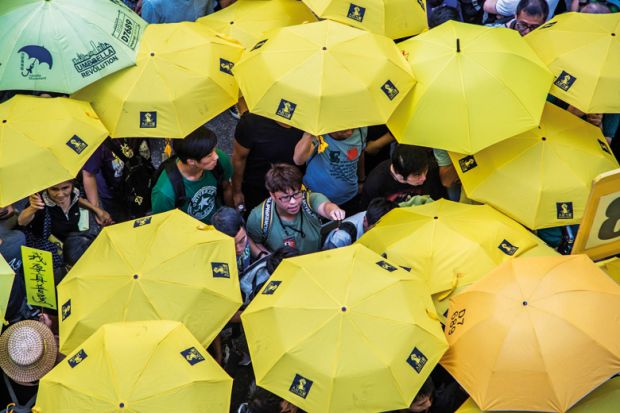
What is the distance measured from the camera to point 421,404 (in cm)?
489

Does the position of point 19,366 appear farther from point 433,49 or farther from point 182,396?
point 433,49

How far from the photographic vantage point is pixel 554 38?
20.0ft

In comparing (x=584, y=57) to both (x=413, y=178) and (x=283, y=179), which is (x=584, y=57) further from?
(x=283, y=179)

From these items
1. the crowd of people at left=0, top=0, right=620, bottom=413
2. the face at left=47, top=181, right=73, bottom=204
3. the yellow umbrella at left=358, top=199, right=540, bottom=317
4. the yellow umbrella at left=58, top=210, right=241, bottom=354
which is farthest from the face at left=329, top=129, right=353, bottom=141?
the face at left=47, top=181, right=73, bottom=204

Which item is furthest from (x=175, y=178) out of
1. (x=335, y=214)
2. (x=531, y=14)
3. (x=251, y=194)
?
(x=531, y=14)

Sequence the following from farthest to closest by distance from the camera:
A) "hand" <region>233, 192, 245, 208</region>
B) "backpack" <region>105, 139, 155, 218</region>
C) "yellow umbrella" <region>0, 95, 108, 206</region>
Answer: "hand" <region>233, 192, 245, 208</region>
"backpack" <region>105, 139, 155, 218</region>
"yellow umbrella" <region>0, 95, 108, 206</region>

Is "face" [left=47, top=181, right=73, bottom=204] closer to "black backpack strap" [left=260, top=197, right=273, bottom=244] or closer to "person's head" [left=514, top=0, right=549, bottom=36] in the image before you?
"black backpack strap" [left=260, top=197, right=273, bottom=244]

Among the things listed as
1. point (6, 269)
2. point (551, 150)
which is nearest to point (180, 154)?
point (6, 269)

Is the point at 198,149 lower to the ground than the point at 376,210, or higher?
higher

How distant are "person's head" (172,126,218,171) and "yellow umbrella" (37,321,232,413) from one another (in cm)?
158

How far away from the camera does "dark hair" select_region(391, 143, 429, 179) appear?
19.5ft

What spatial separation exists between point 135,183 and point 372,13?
2.35 m

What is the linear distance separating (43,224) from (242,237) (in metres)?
1.50

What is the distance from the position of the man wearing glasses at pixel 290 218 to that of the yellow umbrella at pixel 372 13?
138cm
